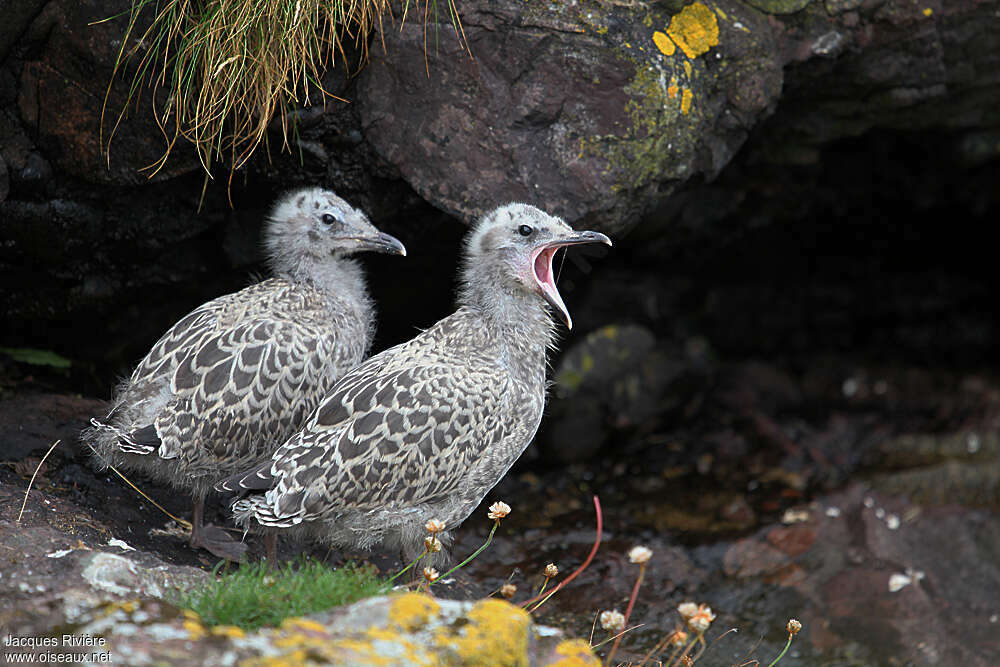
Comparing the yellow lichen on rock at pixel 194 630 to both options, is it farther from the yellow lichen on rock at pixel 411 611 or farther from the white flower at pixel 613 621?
the white flower at pixel 613 621

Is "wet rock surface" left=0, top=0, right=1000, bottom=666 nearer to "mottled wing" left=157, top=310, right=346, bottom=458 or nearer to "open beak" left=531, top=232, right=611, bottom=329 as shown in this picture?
"open beak" left=531, top=232, right=611, bottom=329

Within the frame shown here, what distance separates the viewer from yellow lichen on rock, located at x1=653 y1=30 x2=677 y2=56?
5.75m

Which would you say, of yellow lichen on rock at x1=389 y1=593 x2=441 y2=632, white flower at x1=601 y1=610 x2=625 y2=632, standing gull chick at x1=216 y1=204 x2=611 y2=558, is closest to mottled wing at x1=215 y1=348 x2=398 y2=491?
standing gull chick at x1=216 y1=204 x2=611 y2=558

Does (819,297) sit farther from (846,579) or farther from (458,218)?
(458,218)

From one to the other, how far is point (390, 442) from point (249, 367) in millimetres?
860

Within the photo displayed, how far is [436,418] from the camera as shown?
481 centimetres

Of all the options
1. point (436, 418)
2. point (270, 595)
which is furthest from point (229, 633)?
point (436, 418)

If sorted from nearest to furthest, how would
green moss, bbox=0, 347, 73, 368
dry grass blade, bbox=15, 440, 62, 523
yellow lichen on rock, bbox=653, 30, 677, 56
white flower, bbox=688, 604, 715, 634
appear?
white flower, bbox=688, 604, 715, 634 < dry grass blade, bbox=15, 440, 62, 523 < yellow lichen on rock, bbox=653, 30, 677, 56 < green moss, bbox=0, 347, 73, 368

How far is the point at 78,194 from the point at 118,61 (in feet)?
2.94

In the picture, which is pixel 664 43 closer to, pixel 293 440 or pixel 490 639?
pixel 293 440

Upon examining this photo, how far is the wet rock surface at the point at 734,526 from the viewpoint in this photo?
181 inches

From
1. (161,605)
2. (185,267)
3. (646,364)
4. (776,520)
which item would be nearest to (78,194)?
(185,267)

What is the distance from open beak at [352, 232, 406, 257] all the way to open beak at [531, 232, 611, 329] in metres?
0.78

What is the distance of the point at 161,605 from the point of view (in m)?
3.70
